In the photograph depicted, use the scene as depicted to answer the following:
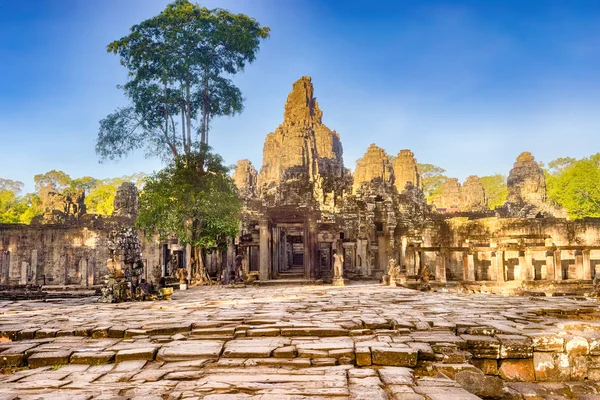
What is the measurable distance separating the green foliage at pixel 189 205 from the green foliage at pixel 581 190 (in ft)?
98.2

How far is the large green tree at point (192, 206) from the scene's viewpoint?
19.7m

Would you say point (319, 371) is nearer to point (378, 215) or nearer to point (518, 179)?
point (378, 215)

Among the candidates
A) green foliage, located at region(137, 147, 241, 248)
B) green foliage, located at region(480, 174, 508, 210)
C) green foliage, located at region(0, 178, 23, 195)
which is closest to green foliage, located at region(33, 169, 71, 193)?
green foliage, located at region(0, 178, 23, 195)

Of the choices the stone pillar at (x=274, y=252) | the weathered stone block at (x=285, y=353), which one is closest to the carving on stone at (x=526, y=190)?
the stone pillar at (x=274, y=252)

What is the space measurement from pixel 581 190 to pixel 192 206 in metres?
32.2

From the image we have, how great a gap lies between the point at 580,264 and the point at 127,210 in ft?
85.9

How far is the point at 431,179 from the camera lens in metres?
70.8

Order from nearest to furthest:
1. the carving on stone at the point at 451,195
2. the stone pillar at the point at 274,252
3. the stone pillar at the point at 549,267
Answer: the stone pillar at the point at 549,267 → the stone pillar at the point at 274,252 → the carving on stone at the point at 451,195

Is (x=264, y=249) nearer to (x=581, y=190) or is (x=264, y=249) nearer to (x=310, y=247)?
(x=310, y=247)

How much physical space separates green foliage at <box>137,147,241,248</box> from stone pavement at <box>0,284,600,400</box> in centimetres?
1169

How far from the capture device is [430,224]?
927 inches

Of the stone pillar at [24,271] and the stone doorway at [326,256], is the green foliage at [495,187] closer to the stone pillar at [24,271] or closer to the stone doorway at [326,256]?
the stone doorway at [326,256]

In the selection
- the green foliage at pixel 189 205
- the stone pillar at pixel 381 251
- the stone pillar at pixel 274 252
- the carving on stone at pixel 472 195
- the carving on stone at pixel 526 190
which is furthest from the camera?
the carving on stone at pixel 472 195

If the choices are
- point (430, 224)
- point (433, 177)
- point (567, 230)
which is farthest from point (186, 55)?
point (433, 177)
